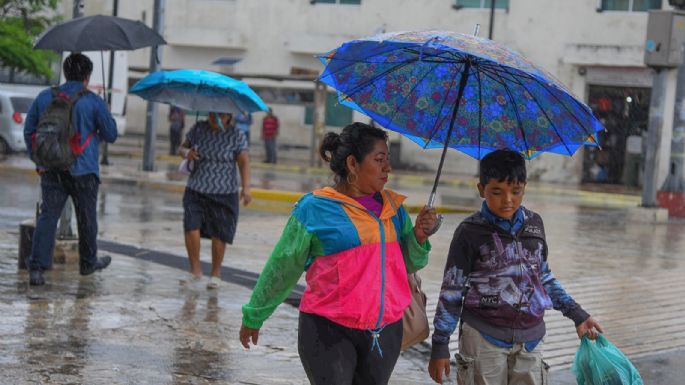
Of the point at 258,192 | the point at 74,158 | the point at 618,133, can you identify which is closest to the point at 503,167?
the point at 74,158

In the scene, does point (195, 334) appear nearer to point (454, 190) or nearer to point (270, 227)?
point (270, 227)

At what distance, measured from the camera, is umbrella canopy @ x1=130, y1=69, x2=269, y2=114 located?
418 inches

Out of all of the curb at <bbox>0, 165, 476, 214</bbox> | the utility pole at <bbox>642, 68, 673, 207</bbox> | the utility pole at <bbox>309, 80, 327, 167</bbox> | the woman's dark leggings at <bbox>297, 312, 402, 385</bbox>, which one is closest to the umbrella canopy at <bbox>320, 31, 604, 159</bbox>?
the woman's dark leggings at <bbox>297, 312, 402, 385</bbox>

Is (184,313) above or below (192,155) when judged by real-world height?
below

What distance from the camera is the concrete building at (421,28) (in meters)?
34.3

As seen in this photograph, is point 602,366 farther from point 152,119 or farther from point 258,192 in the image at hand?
point 152,119

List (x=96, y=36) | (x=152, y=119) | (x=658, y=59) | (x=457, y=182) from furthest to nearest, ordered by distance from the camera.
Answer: (x=457, y=182)
(x=152, y=119)
(x=658, y=59)
(x=96, y=36)

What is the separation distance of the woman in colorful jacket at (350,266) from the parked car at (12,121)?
2455 cm

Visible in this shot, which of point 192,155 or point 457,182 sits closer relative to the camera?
point 192,155

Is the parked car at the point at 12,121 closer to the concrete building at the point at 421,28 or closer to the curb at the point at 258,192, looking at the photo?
the concrete building at the point at 421,28

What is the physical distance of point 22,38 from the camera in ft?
98.0

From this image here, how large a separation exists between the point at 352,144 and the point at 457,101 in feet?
1.71

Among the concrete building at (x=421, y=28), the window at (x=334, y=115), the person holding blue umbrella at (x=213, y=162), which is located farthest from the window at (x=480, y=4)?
the person holding blue umbrella at (x=213, y=162)

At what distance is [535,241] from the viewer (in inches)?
205
